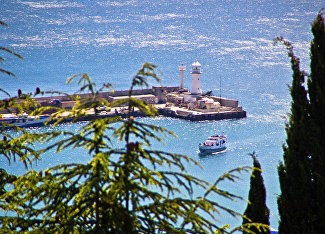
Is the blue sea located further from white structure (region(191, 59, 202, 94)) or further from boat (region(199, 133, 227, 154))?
white structure (region(191, 59, 202, 94))

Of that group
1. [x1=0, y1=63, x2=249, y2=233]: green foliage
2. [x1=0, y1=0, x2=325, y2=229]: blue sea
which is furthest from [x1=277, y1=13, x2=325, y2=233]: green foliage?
[x1=0, y1=0, x2=325, y2=229]: blue sea

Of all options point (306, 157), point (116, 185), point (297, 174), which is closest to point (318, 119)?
point (306, 157)

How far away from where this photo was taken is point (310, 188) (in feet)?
30.0

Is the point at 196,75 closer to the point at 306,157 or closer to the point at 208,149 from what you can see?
the point at 208,149

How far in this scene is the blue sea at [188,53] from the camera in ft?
128

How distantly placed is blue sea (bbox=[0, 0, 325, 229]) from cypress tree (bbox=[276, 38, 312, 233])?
36.1ft

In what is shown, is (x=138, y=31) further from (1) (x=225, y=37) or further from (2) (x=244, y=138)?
(2) (x=244, y=138)

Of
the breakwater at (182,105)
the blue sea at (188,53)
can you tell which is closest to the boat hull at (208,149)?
the blue sea at (188,53)

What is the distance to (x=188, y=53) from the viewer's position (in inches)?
4003

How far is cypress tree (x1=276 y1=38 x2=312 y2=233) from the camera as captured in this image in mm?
8992

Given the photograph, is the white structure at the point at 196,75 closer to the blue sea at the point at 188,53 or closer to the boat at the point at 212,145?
the blue sea at the point at 188,53

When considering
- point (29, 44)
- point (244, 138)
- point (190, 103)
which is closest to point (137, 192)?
point (244, 138)

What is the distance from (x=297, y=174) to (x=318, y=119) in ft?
3.04

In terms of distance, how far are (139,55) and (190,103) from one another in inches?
2063
